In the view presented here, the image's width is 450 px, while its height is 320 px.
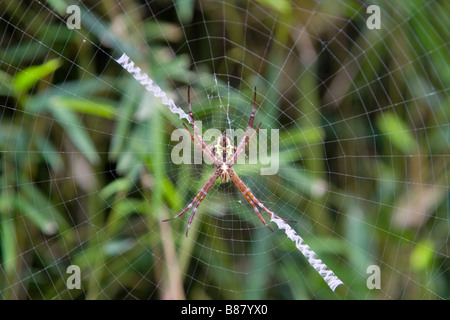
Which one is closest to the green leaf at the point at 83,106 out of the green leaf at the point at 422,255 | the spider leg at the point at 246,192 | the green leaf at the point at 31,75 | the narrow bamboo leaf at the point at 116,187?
the green leaf at the point at 31,75

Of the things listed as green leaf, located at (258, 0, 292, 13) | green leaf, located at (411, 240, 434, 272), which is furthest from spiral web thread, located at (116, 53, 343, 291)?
green leaf, located at (258, 0, 292, 13)

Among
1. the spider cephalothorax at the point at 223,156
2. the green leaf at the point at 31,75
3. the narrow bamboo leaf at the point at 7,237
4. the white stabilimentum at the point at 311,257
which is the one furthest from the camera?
the spider cephalothorax at the point at 223,156

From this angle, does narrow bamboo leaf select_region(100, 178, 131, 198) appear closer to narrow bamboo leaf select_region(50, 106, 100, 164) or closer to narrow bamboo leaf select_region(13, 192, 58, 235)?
narrow bamboo leaf select_region(50, 106, 100, 164)

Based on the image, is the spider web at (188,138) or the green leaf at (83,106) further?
the spider web at (188,138)

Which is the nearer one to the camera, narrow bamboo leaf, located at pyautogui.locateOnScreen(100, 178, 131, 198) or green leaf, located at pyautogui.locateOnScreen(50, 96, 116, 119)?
green leaf, located at pyautogui.locateOnScreen(50, 96, 116, 119)

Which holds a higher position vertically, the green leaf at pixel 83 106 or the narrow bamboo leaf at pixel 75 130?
the green leaf at pixel 83 106

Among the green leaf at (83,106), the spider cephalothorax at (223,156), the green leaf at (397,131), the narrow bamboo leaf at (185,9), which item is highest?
the narrow bamboo leaf at (185,9)

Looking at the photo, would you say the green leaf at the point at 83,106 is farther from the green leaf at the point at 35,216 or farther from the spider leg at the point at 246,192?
the spider leg at the point at 246,192
